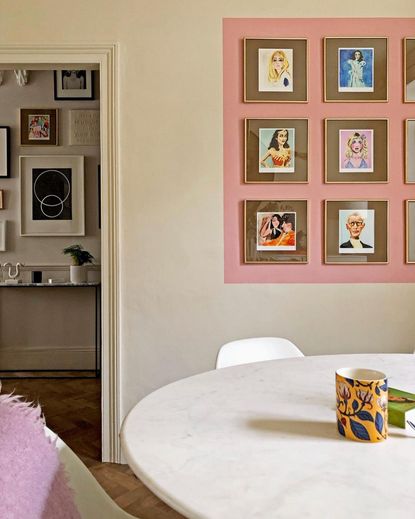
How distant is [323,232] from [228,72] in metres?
0.96

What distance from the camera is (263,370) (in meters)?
1.21

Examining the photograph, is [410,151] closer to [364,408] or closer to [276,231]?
[276,231]

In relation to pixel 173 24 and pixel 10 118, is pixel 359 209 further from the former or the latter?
pixel 10 118

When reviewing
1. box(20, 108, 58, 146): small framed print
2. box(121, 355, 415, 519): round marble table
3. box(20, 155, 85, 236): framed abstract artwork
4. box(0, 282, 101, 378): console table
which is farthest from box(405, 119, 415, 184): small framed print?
box(20, 108, 58, 146): small framed print

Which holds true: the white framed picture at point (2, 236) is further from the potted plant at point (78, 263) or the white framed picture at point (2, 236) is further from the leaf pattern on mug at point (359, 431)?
the leaf pattern on mug at point (359, 431)

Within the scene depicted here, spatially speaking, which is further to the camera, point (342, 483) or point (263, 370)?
point (263, 370)

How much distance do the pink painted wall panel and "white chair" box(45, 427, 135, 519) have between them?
1.43 meters

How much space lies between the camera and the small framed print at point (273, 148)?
7.23 ft

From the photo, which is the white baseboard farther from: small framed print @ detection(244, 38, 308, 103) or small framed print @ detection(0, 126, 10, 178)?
small framed print @ detection(244, 38, 308, 103)

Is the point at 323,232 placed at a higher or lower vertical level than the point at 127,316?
higher

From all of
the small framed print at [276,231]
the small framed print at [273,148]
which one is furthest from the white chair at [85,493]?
the small framed print at [273,148]

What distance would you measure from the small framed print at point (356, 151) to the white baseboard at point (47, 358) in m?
2.78

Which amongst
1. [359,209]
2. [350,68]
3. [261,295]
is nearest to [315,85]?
[350,68]

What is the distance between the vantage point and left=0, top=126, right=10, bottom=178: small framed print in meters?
3.84
